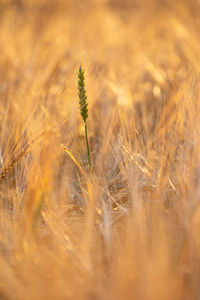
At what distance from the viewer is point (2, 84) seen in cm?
204

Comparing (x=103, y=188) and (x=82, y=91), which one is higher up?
(x=82, y=91)

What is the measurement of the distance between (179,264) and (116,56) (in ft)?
5.93

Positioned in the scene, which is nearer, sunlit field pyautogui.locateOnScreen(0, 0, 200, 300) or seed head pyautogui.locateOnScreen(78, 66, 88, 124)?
sunlit field pyautogui.locateOnScreen(0, 0, 200, 300)

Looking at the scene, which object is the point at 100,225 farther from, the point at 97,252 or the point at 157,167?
the point at 157,167

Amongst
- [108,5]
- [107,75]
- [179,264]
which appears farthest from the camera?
[108,5]

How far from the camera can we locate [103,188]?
1.13m

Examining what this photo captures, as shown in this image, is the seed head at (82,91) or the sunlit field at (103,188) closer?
the sunlit field at (103,188)

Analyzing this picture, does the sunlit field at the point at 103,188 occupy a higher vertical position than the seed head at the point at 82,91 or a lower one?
lower

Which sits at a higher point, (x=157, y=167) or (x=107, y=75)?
(x=107, y=75)

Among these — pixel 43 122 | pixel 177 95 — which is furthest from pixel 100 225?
pixel 177 95

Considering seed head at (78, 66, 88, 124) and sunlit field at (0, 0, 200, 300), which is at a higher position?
seed head at (78, 66, 88, 124)

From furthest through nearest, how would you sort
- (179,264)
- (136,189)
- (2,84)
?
(2,84)
(136,189)
(179,264)

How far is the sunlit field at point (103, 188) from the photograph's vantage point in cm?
71

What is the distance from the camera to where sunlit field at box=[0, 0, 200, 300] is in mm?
715
